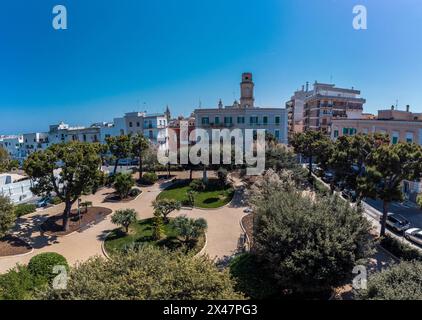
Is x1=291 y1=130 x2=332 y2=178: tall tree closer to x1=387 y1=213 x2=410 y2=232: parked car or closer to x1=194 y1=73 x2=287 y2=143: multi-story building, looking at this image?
x1=194 y1=73 x2=287 y2=143: multi-story building

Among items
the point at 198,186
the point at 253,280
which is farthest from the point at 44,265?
the point at 198,186

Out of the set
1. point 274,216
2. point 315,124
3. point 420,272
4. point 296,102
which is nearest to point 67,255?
point 274,216

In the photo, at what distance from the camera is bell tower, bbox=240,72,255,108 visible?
185ft

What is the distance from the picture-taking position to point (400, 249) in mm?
18172

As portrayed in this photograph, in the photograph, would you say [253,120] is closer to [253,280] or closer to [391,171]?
[391,171]

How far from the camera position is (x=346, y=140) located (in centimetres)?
2723

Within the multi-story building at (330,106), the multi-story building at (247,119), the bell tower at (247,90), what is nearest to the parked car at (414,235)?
the multi-story building at (247,119)

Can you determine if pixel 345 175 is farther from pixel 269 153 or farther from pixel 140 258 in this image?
pixel 140 258

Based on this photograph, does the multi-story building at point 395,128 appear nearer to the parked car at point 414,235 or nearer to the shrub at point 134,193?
the parked car at point 414,235

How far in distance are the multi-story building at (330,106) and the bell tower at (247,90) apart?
17.4 m

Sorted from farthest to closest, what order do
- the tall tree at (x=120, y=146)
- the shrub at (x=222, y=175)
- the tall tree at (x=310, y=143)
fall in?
the tall tree at (x=120, y=146), the tall tree at (x=310, y=143), the shrub at (x=222, y=175)

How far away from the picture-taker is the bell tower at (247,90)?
56.5m

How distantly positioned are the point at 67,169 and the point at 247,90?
43.0m

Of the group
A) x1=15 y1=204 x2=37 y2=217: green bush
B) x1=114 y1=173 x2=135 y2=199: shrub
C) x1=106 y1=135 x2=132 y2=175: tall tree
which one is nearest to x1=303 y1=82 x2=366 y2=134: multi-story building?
x1=106 y1=135 x2=132 y2=175: tall tree
